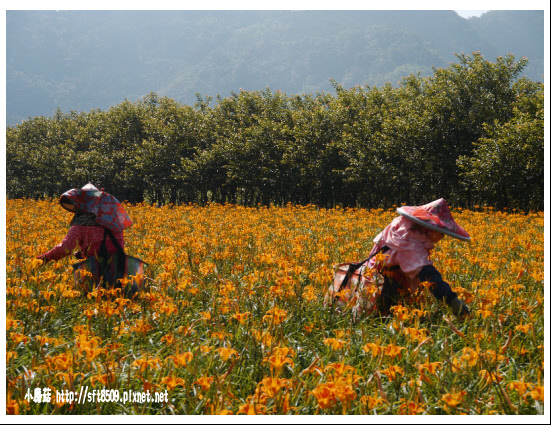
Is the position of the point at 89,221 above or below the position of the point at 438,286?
above

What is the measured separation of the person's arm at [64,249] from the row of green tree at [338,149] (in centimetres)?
1394

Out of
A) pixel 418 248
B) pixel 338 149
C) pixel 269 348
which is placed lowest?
pixel 269 348

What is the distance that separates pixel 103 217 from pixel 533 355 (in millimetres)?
3552

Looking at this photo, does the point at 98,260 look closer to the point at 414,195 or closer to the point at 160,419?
the point at 160,419

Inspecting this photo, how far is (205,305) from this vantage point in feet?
12.0

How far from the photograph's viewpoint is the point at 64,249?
3715mm

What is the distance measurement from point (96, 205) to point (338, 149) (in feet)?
55.2

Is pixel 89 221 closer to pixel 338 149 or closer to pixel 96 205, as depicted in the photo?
pixel 96 205

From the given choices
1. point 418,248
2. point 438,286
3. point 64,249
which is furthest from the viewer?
point 64,249

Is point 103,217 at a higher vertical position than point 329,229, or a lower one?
higher

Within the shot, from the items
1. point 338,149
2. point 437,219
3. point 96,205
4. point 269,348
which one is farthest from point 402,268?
point 338,149

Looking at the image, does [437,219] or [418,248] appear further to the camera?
[418,248]

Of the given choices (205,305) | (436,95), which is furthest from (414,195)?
(205,305)

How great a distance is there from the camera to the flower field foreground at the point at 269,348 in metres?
1.81
